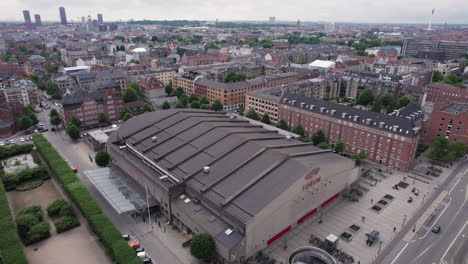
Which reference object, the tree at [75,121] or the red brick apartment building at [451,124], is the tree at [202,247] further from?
the red brick apartment building at [451,124]


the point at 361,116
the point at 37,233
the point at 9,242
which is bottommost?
the point at 37,233

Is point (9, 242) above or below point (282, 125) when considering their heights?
below

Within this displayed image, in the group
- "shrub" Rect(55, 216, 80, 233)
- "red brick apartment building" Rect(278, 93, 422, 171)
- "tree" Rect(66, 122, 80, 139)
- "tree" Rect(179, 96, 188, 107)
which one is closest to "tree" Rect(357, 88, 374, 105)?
"red brick apartment building" Rect(278, 93, 422, 171)

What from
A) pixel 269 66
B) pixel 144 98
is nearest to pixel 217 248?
pixel 144 98

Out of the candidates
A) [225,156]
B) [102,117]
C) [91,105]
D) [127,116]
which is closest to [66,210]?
[225,156]

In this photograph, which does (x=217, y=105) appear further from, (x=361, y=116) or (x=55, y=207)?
(x=55, y=207)

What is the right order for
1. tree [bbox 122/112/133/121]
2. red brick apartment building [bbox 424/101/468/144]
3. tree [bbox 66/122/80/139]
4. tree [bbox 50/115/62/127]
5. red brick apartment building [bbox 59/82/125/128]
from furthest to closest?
tree [bbox 122/112/133/121]
tree [bbox 50/115/62/127]
red brick apartment building [bbox 59/82/125/128]
tree [bbox 66/122/80/139]
red brick apartment building [bbox 424/101/468/144]

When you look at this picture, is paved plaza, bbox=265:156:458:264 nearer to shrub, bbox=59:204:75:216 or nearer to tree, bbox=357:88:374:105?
shrub, bbox=59:204:75:216

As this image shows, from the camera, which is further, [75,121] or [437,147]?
[75,121]
